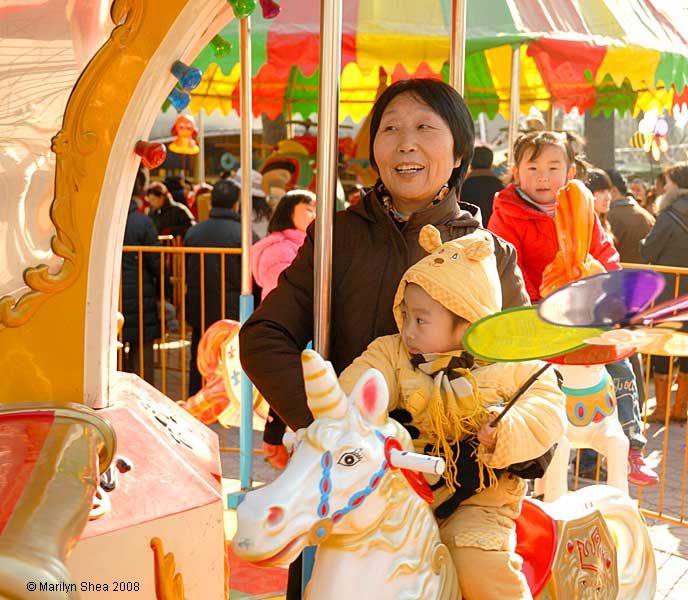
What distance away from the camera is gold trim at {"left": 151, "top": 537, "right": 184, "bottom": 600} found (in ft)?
7.59

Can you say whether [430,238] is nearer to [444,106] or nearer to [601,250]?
[444,106]

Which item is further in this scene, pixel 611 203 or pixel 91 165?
pixel 611 203

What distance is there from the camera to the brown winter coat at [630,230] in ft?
25.7

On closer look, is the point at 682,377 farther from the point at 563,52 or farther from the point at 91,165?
the point at 91,165

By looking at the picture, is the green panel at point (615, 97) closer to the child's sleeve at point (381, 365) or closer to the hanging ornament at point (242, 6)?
the hanging ornament at point (242, 6)

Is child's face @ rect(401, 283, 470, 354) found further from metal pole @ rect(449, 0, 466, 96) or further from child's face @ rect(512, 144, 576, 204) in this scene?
child's face @ rect(512, 144, 576, 204)

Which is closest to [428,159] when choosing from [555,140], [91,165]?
[91,165]

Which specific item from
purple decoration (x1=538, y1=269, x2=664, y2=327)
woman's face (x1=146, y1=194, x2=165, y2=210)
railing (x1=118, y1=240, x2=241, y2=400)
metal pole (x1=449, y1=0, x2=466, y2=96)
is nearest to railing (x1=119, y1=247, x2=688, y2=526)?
railing (x1=118, y1=240, x2=241, y2=400)

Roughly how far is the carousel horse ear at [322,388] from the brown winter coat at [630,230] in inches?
256

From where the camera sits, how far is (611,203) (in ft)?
27.1

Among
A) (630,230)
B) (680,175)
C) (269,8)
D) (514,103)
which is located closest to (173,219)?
(514,103)

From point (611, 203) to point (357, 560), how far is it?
697cm

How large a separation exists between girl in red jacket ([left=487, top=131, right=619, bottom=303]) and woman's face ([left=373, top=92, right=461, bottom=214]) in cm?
250

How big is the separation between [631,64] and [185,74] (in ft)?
18.8
